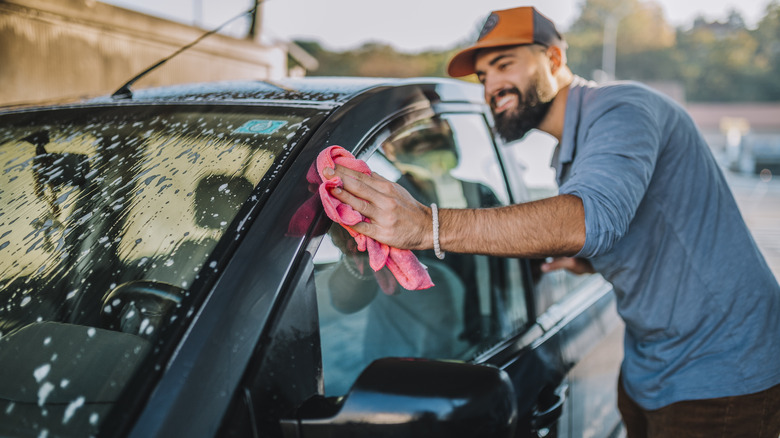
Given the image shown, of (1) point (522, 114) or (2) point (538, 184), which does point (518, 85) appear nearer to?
(1) point (522, 114)

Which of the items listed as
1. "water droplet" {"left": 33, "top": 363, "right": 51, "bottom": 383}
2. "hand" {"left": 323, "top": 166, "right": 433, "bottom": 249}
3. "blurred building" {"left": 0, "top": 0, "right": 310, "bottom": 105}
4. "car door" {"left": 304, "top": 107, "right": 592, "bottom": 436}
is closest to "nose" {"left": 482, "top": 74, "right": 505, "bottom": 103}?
"car door" {"left": 304, "top": 107, "right": 592, "bottom": 436}

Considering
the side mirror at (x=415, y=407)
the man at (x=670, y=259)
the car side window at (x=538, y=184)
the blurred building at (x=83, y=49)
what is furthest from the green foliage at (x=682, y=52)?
the side mirror at (x=415, y=407)

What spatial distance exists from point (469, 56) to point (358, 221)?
107 cm

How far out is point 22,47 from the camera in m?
5.99

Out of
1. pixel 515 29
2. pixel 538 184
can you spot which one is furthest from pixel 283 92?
pixel 538 184

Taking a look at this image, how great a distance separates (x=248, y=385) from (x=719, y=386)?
54.7 inches

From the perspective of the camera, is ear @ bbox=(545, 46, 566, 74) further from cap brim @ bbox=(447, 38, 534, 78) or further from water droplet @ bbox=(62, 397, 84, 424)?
water droplet @ bbox=(62, 397, 84, 424)

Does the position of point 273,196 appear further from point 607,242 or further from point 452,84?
point 452,84

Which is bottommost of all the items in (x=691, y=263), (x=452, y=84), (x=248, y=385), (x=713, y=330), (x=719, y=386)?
(x=719, y=386)

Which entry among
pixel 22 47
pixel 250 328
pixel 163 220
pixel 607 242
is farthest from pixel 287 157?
pixel 22 47

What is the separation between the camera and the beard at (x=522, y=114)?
6.30ft

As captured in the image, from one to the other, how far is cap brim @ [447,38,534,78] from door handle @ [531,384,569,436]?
102 centimetres

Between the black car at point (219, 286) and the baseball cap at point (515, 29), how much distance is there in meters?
0.21

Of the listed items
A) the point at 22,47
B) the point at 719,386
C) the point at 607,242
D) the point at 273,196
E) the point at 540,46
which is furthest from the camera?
the point at 22,47
